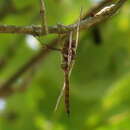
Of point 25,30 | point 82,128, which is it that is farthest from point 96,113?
point 25,30

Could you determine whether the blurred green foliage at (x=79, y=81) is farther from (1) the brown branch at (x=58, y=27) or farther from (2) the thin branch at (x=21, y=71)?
(1) the brown branch at (x=58, y=27)

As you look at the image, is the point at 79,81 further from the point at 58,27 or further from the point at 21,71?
the point at 58,27

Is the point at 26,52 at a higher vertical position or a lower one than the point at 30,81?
higher

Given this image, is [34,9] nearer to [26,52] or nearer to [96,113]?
[26,52]

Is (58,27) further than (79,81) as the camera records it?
No

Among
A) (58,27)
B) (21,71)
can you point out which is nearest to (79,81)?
(21,71)

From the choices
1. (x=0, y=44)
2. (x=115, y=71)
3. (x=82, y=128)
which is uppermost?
(x=0, y=44)

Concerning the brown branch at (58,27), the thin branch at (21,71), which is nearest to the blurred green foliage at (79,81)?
the thin branch at (21,71)

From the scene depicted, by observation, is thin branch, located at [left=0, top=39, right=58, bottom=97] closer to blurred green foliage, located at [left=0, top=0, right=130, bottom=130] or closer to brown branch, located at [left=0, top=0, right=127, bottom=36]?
blurred green foliage, located at [left=0, top=0, right=130, bottom=130]

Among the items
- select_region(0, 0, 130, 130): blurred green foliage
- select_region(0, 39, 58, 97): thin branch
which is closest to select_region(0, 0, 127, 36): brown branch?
select_region(0, 0, 130, 130): blurred green foliage
